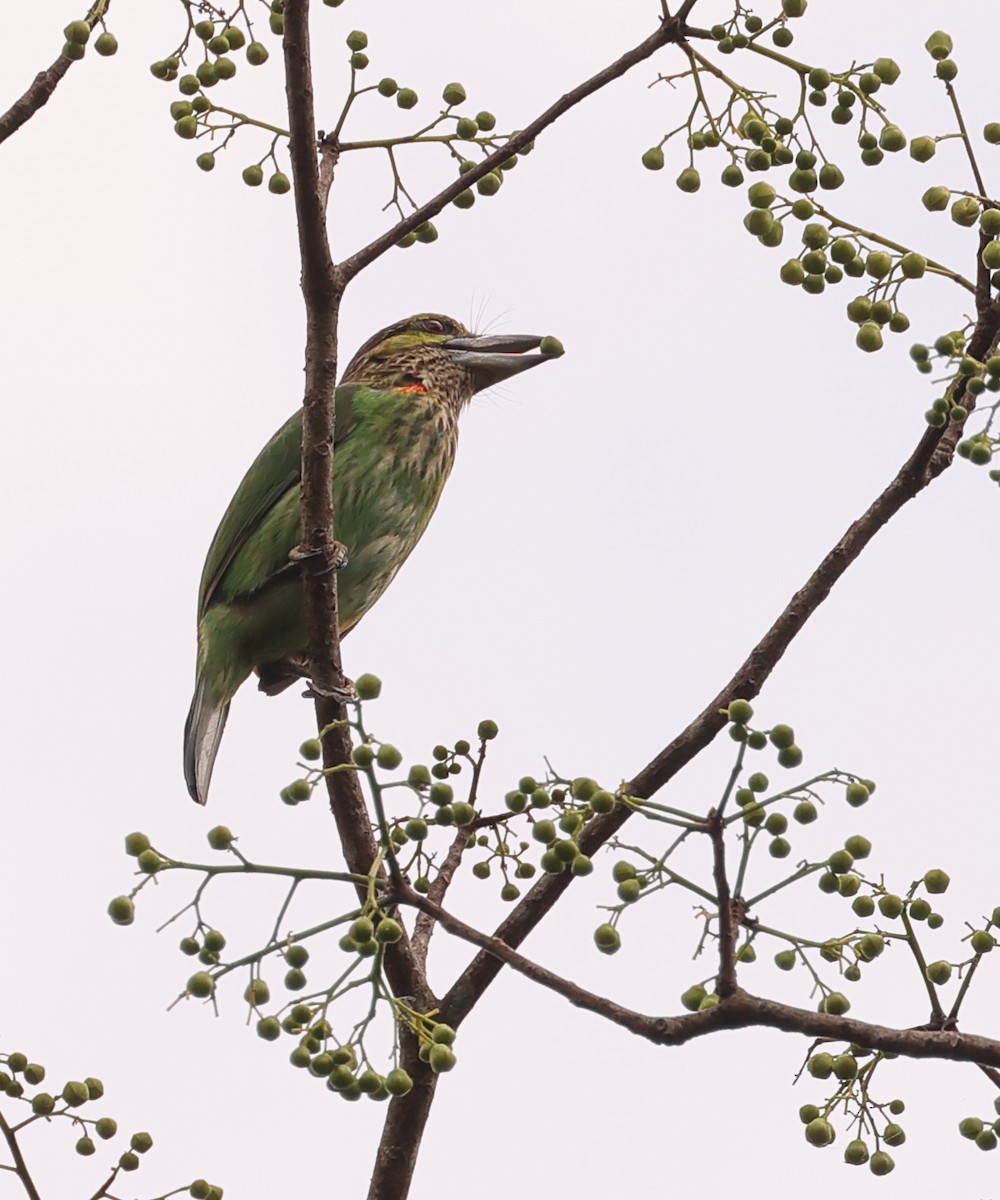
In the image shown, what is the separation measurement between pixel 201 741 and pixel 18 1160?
1976 mm

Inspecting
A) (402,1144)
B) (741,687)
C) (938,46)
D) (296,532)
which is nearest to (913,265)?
(938,46)

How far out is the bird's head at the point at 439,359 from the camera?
4898 mm

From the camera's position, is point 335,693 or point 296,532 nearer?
point 335,693

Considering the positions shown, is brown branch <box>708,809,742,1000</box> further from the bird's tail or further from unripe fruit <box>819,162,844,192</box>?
the bird's tail

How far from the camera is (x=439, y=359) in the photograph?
500 cm

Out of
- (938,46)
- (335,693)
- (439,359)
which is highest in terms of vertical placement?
(439,359)

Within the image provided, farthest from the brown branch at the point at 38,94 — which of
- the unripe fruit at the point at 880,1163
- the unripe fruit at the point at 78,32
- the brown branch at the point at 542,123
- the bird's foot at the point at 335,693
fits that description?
the unripe fruit at the point at 880,1163

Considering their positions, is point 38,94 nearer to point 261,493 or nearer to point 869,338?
point 869,338

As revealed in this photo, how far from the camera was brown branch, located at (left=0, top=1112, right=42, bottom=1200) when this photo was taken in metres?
2.41

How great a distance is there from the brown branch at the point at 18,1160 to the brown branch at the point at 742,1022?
0.87 meters

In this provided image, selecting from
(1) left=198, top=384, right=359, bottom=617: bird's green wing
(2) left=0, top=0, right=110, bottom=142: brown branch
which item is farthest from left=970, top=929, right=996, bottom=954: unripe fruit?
(1) left=198, top=384, right=359, bottom=617: bird's green wing

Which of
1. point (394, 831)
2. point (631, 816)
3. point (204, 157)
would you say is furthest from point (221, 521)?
point (394, 831)

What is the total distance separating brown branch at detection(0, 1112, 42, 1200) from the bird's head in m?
2.79

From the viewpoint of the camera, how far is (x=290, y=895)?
2031 millimetres
